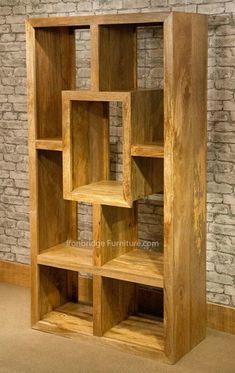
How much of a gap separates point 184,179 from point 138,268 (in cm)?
47

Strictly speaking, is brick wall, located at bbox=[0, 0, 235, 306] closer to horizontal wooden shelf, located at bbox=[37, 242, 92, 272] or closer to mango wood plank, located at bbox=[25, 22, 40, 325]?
horizontal wooden shelf, located at bbox=[37, 242, 92, 272]

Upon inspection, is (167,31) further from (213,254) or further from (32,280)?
(32,280)

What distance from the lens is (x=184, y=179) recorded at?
3096mm

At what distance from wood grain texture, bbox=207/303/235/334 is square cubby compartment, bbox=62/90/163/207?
2.17 ft

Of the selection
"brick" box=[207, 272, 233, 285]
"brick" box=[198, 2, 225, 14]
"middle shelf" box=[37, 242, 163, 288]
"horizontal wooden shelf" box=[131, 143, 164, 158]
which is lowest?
"brick" box=[207, 272, 233, 285]

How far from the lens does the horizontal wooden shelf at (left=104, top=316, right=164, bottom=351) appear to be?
10.6 feet

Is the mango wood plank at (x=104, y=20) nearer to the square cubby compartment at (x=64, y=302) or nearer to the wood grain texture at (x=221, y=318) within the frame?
the square cubby compartment at (x=64, y=302)

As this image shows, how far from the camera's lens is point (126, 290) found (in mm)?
3529

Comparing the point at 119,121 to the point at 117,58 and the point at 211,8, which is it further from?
the point at 211,8

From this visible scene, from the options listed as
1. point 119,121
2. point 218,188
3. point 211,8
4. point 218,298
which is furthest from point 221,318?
point 211,8

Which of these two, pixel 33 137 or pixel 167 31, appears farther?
pixel 33 137

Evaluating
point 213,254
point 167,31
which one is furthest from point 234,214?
point 167,31

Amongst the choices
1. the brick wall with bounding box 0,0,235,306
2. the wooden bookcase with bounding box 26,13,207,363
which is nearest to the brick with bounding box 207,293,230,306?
the brick wall with bounding box 0,0,235,306

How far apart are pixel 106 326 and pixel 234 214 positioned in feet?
2.64
